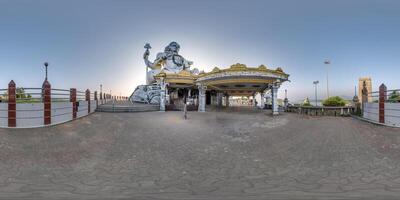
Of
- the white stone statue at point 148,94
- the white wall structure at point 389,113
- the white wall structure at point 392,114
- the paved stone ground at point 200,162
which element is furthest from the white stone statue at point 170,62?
the white wall structure at point 392,114

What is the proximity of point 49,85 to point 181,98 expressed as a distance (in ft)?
73.1

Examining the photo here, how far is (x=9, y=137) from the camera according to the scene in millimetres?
10875

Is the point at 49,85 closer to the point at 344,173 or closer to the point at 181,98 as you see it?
the point at 344,173

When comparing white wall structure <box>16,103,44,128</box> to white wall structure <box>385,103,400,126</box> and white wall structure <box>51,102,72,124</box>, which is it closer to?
white wall structure <box>51,102,72,124</box>

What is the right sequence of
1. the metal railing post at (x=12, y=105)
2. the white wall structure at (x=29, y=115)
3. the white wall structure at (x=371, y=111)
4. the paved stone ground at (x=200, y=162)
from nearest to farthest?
the paved stone ground at (x=200, y=162), the metal railing post at (x=12, y=105), the white wall structure at (x=29, y=115), the white wall structure at (x=371, y=111)

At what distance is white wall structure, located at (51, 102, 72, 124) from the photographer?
13669mm

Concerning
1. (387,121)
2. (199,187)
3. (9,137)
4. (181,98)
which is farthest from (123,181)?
(181,98)

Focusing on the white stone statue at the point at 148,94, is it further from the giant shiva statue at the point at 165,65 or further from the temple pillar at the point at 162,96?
the temple pillar at the point at 162,96

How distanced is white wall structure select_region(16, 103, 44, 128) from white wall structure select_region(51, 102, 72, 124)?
0.60m

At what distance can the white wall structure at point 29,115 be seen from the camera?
41.0 feet

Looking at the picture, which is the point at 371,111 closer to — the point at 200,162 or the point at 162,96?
the point at 200,162

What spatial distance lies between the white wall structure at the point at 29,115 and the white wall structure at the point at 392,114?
1804cm

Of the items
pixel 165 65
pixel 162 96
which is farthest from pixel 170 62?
pixel 162 96

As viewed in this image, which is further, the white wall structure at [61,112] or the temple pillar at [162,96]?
→ the temple pillar at [162,96]
